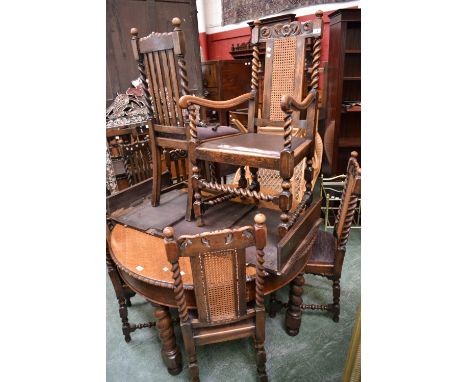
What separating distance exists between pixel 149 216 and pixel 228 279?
84cm

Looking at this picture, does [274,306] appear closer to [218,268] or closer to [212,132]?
[218,268]

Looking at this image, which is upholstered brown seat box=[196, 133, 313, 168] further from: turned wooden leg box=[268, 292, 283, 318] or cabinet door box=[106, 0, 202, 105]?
cabinet door box=[106, 0, 202, 105]

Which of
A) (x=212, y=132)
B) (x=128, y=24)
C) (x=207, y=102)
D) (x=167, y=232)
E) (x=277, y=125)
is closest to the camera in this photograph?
(x=167, y=232)

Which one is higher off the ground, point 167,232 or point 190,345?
point 167,232

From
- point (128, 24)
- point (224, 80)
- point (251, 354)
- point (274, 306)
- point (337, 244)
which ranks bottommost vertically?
point (251, 354)

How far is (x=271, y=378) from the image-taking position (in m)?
1.49

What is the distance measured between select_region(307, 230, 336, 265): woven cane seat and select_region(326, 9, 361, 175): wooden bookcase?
1517 mm

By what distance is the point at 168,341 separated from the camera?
1.44m

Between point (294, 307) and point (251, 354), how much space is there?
358 millimetres

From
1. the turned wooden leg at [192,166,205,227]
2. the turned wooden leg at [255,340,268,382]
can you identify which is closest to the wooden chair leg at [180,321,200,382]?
the turned wooden leg at [255,340,268,382]

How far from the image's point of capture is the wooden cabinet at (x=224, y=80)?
174 inches

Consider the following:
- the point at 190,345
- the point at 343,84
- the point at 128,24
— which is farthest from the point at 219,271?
the point at 128,24

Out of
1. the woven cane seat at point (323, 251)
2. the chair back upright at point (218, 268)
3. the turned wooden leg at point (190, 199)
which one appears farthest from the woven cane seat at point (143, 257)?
the woven cane seat at point (323, 251)
